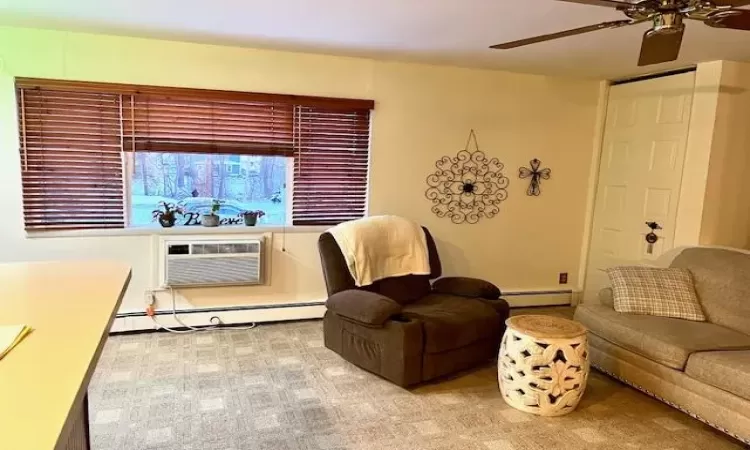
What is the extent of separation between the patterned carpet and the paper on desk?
4.26ft

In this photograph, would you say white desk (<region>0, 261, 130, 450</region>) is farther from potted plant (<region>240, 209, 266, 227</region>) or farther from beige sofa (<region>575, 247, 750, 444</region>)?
beige sofa (<region>575, 247, 750, 444</region>)

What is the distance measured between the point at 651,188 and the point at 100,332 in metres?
4.21

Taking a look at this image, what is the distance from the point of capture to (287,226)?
4.05m

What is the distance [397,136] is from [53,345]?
333 centimetres

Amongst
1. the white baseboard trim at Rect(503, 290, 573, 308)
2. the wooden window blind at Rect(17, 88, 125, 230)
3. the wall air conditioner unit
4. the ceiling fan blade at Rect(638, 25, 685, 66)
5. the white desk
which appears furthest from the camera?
the white baseboard trim at Rect(503, 290, 573, 308)

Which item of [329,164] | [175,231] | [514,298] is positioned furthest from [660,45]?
[175,231]

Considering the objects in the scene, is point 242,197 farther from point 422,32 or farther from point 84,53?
point 422,32

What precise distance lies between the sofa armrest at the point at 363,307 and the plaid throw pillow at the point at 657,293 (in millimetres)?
1500

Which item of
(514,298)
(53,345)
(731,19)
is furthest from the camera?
(514,298)

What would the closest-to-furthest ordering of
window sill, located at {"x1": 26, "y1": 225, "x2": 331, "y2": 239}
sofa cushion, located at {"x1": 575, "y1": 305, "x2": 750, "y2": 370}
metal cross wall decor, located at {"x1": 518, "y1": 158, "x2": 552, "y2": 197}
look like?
sofa cushion, located at {"x1": 575, "y1": 305, "x2": 750, "y2": 370} < window sill, located at {"x1": 26, "y1": 225, "x2": 331, "y2": 239} < metal cross wall decor, located at {"x1": 518, "y1": 158, "x2": 552, "y2": 197}

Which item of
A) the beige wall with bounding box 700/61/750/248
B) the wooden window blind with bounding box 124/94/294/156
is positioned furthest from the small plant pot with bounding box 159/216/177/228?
the beige wall with bounding box 700/61/750/248

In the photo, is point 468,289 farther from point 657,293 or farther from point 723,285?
point 723,285

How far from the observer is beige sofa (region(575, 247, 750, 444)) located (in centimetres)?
252

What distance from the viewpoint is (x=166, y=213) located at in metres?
3.78
